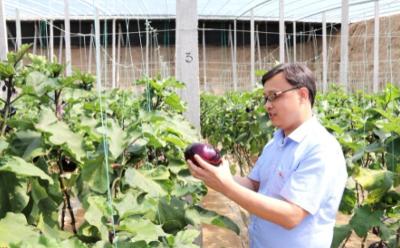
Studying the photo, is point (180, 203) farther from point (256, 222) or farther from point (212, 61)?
point (212, 61)

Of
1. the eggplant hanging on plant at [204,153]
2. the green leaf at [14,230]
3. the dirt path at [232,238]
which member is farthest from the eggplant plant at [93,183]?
the dirt path at [232,238]

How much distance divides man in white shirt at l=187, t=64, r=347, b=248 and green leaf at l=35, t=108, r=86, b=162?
36cm

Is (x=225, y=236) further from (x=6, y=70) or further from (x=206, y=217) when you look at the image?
(x=6, y=70)

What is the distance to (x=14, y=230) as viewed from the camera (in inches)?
47.1

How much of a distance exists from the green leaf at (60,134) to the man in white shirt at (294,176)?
0.36 meters

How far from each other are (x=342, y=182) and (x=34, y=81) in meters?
1.06

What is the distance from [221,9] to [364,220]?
1761 centimetres

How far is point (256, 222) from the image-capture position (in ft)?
5.97

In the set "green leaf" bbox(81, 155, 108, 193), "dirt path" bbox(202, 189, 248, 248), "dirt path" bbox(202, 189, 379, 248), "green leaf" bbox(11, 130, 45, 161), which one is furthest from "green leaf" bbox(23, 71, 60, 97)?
"dirt path" bbox(202, 189, 379, 248)

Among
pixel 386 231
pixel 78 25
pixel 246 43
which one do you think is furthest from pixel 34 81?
pixel 246 43

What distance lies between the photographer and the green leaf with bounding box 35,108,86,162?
156 cm

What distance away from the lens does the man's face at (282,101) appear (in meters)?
1.61

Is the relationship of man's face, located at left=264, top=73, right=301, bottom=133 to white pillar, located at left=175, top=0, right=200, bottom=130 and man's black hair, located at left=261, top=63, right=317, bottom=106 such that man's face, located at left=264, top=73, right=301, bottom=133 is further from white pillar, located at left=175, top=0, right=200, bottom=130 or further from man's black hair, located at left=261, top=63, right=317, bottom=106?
white pillar, located at left=175, top=0, right=200, bottom=130

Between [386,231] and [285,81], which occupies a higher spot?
A: [285,81]
